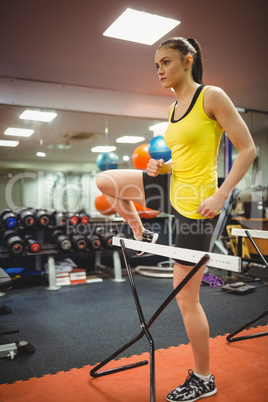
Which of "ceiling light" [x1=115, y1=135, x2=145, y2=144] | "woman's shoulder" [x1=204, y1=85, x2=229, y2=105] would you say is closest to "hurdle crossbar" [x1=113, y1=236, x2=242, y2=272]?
"woman's shoulder" [x1=204, y1=85, x2=229, y2=105]

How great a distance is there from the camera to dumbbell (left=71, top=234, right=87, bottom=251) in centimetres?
461

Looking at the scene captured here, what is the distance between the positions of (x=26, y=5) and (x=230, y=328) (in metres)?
3.36

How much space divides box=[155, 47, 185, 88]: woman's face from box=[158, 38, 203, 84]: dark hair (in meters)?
0.02

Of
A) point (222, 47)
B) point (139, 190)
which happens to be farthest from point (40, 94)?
point (139, 190)

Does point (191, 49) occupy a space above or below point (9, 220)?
above

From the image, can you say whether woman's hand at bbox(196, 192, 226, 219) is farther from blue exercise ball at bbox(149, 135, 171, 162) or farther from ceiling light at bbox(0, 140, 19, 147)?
ceiling light at bbox(0, 140, 19, 147)

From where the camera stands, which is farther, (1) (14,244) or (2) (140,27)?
(1) (14,244)

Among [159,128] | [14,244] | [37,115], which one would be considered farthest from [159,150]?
[37,115]

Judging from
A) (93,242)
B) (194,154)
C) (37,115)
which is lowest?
(93,242)

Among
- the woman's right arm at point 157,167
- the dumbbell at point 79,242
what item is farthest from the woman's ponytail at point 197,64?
the dumbbell at point 79,242

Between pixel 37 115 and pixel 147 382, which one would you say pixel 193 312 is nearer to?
pixel 147 382

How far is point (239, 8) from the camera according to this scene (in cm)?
323

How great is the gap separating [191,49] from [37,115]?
423 cm

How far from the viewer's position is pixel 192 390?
63.9 inches
